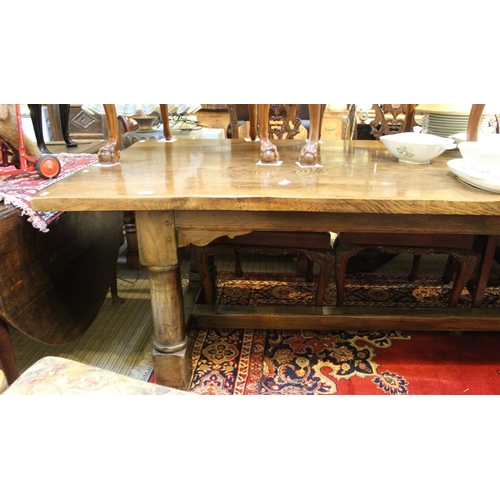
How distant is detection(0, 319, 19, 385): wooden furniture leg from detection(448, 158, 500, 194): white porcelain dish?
1.39 metres

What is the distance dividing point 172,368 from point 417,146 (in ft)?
3.55

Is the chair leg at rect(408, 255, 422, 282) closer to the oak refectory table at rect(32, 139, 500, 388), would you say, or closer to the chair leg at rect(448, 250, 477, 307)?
the chair leg at rect(448, 250, 477, 307)

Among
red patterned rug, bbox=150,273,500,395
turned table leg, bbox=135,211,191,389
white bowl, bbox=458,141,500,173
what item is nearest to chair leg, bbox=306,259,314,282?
red patterned rug, bbox=150,273,500,395

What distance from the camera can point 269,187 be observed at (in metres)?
1.05

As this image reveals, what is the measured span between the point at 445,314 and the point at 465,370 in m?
0.22

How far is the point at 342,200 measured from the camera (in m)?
0.97

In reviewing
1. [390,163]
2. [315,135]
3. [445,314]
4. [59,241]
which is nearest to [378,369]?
[445,314]

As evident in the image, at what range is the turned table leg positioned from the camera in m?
1.11

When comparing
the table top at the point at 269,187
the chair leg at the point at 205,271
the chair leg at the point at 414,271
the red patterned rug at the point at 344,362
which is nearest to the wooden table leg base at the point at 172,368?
the red patterned rug at the point at 344,362

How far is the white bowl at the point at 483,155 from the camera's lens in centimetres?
104

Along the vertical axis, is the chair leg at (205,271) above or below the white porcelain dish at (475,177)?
below

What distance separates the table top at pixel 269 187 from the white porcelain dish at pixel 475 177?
0.06 ft

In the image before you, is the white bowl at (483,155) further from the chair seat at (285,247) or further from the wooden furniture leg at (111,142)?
the wooden furniture leg at (111,142)

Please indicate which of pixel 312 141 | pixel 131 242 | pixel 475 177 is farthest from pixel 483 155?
pixel 131 242
